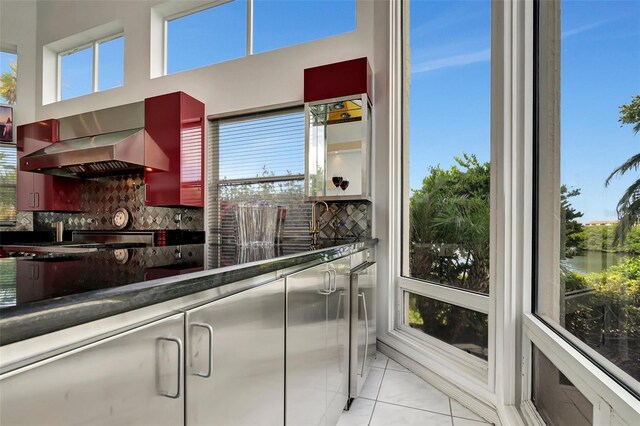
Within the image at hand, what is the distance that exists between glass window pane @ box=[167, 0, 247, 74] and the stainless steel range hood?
816 millimetres

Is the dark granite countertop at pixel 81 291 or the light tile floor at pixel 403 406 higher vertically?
the dark granite countertop at pixel 81 291

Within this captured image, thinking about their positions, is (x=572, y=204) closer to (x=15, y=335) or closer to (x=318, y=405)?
(x=318, y=405)

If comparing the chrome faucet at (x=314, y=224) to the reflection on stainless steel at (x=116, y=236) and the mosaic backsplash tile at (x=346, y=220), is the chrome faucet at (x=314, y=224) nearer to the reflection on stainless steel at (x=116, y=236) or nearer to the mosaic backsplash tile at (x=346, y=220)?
the mosaic backsplash tile at (x=346, y=220)

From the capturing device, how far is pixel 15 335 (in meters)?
0.34

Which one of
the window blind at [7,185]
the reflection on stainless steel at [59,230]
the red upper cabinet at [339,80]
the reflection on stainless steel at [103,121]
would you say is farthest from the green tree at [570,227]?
the window blind at [7,185]

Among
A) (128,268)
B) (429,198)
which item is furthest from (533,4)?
(128,268)

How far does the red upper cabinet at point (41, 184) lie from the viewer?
375 cm

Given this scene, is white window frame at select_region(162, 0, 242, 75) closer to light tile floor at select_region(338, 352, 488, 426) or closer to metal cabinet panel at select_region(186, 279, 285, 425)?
metal cabinet panel at select_region(186, 279, 285, 425)

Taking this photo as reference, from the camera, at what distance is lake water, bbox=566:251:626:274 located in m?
0.88

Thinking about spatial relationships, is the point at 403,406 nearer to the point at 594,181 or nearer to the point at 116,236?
the point at 594,181

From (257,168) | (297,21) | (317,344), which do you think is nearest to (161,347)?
(317,344)

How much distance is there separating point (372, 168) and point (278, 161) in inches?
38.4

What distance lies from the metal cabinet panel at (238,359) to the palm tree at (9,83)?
549 cm

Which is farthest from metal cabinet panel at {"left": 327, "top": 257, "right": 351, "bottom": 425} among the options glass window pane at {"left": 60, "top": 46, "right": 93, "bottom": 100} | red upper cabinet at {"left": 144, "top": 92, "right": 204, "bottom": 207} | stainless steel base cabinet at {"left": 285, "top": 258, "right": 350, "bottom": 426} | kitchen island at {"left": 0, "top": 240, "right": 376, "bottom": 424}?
glass window pane at {"left": 60, "top": 46, "right": 93, "bottom": 100}
